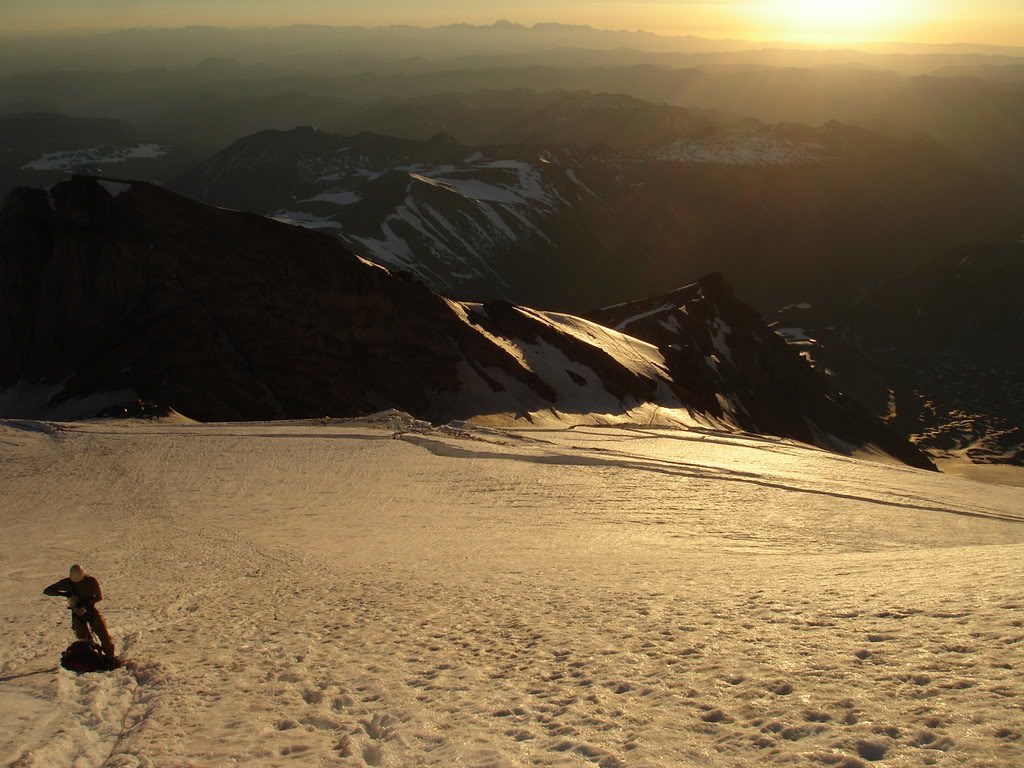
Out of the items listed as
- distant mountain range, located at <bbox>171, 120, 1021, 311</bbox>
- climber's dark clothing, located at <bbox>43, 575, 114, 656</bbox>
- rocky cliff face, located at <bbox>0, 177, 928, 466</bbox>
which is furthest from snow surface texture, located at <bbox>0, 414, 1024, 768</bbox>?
distant mountain range, located at <bbox>171, 120, 1021, 311</bbox>

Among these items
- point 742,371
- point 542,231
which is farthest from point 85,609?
point 542,231

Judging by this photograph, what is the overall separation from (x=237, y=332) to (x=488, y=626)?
115ft

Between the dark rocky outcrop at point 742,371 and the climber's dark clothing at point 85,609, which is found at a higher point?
the climber's dark clothing at point 85,609

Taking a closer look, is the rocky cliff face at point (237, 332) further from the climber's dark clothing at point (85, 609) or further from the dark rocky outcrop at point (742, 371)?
the climber's dark clothing at point (85, 609)

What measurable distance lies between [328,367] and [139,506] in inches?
1016

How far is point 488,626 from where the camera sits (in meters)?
10.6

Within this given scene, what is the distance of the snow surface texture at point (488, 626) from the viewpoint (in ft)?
24.5

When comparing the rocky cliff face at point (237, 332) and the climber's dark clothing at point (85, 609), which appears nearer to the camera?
the climber's dark clothing at point (85, 609)

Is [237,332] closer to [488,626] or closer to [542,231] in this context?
[488,626]

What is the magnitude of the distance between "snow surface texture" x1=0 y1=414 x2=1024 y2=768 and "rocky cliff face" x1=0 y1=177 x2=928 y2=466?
17.5 meters

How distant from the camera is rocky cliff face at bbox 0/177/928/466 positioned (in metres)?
39.3

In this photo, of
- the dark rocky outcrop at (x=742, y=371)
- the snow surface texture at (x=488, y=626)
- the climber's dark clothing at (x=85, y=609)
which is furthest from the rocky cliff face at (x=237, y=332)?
the climber's dark clothing at (x=85, y=609)

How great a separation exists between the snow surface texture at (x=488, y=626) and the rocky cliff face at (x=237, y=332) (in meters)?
17.5

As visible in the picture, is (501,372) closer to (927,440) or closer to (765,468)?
(765,468)
